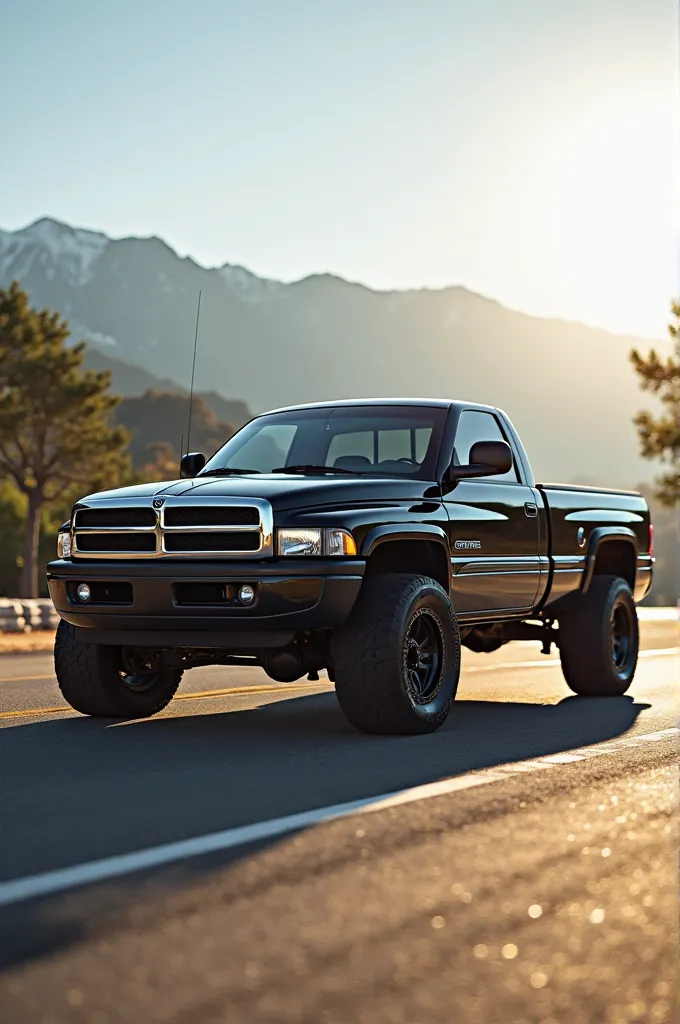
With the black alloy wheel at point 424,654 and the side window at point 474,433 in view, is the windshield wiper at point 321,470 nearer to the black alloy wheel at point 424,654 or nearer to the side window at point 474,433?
the side window at point 474,433

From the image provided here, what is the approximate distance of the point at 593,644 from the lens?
1066 centimetres

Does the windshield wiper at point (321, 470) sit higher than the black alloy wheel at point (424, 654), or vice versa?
the windshield wiper at point (321, 470)

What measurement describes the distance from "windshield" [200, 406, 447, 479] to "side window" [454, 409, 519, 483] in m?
0.19

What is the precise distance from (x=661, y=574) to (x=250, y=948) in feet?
482

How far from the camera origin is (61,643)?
28.7 feet

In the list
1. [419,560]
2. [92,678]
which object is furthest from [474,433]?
[92,678]

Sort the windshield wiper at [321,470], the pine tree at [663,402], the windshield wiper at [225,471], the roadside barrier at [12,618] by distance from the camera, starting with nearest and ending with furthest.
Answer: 1. the windshield wiper at [321,470]
2. the windshield wiper at [225,471]
3. the roadside barrier at [12,618]
4. the pine tree at [663,402]

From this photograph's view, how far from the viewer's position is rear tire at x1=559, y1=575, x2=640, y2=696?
10680 mm

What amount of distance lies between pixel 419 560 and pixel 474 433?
Result: 142cm

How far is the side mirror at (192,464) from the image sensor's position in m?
9.73

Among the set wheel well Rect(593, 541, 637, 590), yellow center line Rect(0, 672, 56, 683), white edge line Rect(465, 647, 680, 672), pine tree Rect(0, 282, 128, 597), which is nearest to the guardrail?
white edge line Rect(465, 647, 680, 672)

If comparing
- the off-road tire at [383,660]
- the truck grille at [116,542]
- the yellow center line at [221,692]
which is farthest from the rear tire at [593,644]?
the truck grille at [116,542]

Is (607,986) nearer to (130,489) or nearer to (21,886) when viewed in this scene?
(21,886)

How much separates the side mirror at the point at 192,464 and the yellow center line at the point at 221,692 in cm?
176
